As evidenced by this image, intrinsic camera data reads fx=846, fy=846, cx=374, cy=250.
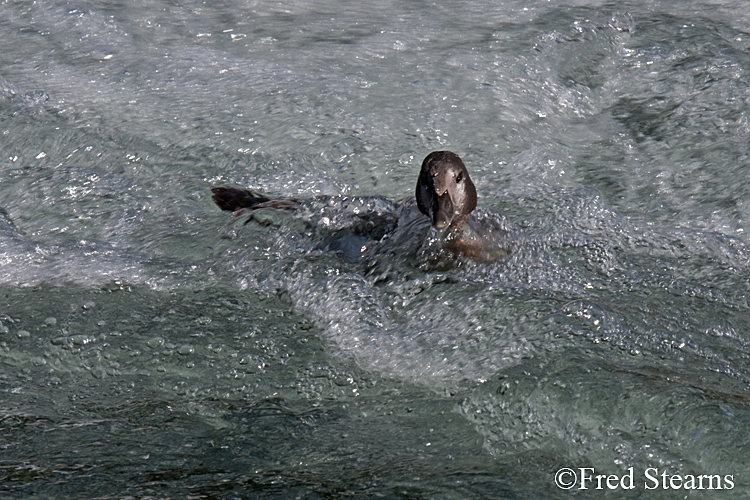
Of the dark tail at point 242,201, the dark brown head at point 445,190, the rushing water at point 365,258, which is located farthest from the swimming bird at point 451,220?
the dark tail at point 242,201

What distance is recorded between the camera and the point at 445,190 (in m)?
4.21

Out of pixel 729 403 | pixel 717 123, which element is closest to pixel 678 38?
pixel 717 123

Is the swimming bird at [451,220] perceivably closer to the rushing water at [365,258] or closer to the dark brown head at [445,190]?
the dark brown head at [445,190]

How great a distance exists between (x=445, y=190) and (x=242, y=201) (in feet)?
4.72

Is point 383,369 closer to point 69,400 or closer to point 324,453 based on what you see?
point 324,453

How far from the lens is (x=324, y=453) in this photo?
2832mm

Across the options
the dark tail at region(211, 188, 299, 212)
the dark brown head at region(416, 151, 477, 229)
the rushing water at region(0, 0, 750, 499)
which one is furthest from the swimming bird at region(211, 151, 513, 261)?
the dark tail at region(211, 188, 299, 212)

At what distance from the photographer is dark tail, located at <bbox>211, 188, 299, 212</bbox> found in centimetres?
492

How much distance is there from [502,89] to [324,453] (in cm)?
423

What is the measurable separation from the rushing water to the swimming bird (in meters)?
0.15

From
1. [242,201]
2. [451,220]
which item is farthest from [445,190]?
[242,201]

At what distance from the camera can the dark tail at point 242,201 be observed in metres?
4.92

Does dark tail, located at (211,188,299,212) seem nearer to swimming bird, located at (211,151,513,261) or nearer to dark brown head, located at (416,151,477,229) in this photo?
swimming bird, located at (211,151,513,261)

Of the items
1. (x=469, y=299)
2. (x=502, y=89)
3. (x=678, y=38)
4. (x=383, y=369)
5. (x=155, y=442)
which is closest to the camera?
(x=155, y=442)
